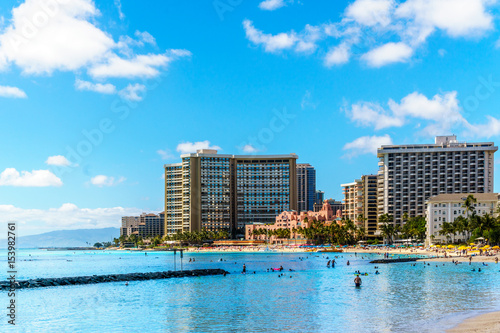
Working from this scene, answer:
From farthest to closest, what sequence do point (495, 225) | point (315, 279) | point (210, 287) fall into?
point (495, 225)
point (315, 279)
point (210, 287)

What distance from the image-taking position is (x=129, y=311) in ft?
189

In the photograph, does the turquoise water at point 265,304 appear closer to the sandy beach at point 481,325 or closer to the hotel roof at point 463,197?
the sandy beach at point 481,325

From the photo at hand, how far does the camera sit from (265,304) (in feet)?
198

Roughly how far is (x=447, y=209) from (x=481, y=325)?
152 metres

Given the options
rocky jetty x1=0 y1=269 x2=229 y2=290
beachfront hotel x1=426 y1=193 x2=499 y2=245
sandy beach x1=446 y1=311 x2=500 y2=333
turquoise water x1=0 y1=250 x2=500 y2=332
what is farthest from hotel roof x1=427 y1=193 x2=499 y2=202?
sandy beach x1=446 y1=311 x2=500 y2=333

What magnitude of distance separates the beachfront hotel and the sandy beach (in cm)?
14226

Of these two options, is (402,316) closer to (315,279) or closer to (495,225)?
(315,279)

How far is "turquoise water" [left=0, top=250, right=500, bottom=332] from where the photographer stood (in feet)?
157

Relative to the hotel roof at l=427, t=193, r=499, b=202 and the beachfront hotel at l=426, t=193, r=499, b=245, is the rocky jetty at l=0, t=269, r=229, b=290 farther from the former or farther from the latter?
the hotel roof at l=427, t=193, r=499, b=202

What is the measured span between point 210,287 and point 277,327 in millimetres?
35238

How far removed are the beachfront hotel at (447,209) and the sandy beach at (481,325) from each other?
467ft

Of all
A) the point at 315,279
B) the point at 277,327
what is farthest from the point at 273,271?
the point at 277,327

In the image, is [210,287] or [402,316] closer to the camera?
[402,316]

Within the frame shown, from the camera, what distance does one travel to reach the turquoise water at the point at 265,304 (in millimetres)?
47719
